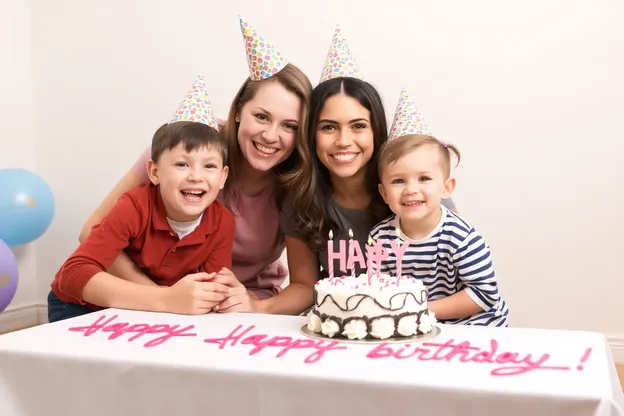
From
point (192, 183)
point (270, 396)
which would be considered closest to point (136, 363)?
point (270, 396)

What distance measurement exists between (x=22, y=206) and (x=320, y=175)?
6.62 ft

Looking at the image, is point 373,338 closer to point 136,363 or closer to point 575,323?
point 136,363

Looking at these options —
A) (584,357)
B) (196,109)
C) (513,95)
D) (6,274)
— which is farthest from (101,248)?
(513,95)

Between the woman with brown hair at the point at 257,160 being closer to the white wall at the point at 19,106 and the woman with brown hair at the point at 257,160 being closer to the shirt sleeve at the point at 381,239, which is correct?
the shirt sleeve at the point at 381,239

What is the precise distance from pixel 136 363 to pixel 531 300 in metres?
2.85

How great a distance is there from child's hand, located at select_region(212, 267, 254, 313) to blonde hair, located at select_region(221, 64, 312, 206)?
55cm

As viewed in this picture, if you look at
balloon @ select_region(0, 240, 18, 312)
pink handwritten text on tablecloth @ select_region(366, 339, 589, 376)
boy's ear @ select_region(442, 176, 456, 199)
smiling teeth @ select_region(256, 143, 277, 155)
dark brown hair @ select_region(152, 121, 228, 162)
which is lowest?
balloon @ select_region(0, 240, 18, 312)

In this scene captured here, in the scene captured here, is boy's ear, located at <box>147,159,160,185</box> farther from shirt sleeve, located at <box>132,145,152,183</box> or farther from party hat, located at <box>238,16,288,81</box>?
party hat, located at <box>238,16,288,81</box>

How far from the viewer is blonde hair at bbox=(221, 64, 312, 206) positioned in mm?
2219

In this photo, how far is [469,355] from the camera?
1262mm

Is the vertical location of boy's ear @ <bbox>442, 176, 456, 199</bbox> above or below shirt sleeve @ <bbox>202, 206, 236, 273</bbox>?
above

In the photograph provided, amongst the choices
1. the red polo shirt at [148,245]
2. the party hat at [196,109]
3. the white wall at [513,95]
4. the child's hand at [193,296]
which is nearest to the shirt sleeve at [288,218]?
the red polo shirt at [148,245]

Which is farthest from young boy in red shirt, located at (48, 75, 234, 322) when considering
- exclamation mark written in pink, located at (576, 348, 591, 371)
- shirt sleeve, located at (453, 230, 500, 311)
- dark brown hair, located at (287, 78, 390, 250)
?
exclamation mark written in pink, located at (576, 348, 591, 371)

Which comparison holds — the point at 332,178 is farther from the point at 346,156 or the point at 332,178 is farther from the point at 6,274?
the point at 6,274
